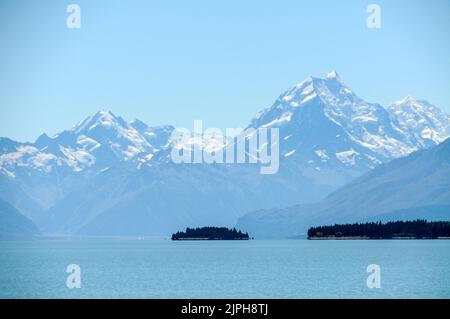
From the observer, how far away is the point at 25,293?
6083 inches

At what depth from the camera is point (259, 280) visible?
599 feet

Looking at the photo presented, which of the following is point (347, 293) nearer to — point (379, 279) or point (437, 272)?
point (379, 279)

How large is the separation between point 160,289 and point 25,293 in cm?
2334

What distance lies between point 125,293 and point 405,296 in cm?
4620
